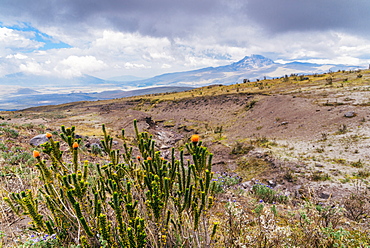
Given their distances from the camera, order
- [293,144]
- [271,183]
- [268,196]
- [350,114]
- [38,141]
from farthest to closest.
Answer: [350,114] < [293,144] < [38,141] < [271,183] < [268,196]

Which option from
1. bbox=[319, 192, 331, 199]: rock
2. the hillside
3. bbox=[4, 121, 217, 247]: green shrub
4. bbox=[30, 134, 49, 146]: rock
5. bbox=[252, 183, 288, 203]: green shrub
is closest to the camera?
bbox=[4, 121, 217, 247]: green shrub

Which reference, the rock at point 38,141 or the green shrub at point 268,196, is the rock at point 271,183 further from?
the rock at point 38,141

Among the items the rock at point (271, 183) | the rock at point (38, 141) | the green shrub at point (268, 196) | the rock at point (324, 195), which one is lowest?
the rock at point (271, 183)

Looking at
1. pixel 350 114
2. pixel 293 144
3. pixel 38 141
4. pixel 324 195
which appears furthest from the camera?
pixel 350 114

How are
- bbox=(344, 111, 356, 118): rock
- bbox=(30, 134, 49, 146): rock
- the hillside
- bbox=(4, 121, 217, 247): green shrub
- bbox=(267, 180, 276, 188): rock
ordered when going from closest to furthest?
bbox=(4, 121, 217, 247): green shrub < the hillside < bbox=(267, 180, 276, 188): rock < bbox=(30, 134, 49, 146): rock < bbox=(344, 111, 356, 118): rock

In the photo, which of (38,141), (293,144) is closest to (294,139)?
(293,144)

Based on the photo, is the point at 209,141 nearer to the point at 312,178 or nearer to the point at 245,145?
the point at 245,145

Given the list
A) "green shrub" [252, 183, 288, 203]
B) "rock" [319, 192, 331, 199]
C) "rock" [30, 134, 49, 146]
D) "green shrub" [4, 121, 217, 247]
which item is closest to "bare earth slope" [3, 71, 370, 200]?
"rock" [319, 192, 331, 199]

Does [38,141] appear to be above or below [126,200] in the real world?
below

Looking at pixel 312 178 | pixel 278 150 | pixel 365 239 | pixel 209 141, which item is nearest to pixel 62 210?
pixel 365 239

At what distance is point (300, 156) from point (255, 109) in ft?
47.9

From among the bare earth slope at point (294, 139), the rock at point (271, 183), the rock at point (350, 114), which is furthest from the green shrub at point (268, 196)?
the rock at point (350, 114)

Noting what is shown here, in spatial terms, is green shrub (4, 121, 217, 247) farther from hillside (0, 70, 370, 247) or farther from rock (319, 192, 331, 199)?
rock (319, 192, 331, 199)

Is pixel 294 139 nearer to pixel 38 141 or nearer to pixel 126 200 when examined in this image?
pixel 126 200
